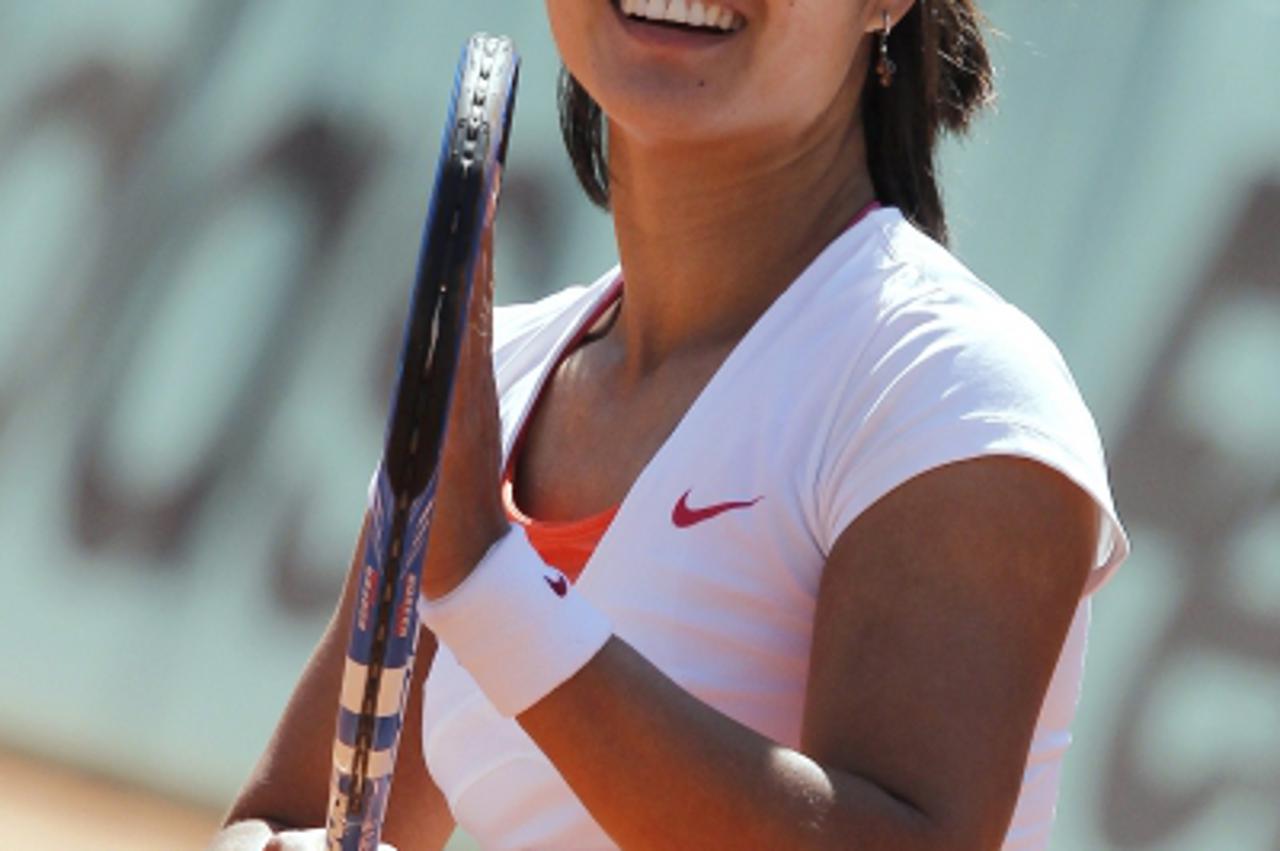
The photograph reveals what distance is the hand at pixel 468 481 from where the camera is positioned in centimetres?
148

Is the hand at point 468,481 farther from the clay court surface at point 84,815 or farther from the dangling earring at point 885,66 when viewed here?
the clay court surface at point 84,815

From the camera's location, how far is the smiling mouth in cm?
186

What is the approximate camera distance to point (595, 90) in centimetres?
191

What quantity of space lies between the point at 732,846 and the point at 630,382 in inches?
25.7

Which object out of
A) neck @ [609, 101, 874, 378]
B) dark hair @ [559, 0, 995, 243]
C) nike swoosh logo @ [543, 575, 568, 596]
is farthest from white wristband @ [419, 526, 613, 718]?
dark hair @ [559, 0, 995, 243]

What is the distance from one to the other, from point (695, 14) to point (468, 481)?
553 millimetres

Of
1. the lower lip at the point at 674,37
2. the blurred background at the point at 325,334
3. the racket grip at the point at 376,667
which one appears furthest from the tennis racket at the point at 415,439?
the blurred background at the point at 325,334

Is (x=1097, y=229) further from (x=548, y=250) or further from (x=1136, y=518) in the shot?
(x=548, y=250)

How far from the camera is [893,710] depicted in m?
1.49

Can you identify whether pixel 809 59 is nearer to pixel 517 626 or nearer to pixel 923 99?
pixel 923 99

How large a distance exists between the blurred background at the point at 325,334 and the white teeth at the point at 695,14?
1.80 metres

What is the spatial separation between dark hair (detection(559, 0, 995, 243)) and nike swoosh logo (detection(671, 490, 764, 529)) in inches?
15.8

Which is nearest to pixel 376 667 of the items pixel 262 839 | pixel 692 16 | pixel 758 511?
pixel 758 511

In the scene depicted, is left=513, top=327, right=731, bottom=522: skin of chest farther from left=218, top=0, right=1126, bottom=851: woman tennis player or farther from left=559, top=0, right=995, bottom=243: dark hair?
left=559, top=0, right=995, bottom=243: dark hair
